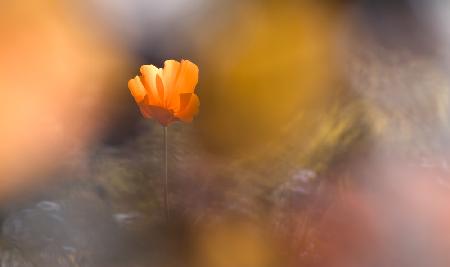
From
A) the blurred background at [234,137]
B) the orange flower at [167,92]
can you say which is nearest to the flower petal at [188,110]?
the orange flower at [167,92]

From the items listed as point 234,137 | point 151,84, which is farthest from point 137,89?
point 234,137

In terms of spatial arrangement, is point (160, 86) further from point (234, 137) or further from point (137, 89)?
point (234, 137)

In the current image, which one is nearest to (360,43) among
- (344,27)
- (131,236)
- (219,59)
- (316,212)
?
(344,27)

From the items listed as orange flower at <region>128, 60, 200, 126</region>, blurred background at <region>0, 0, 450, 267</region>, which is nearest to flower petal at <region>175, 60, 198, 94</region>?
orange flower at <region>128, 60, 200, 126</region>

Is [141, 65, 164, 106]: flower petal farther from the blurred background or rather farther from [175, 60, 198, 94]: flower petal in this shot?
the blurred background

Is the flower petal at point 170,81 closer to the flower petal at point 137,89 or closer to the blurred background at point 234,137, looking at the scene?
the flower petal at point 137,89

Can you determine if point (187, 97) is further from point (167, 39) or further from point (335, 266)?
point (167, 39)
